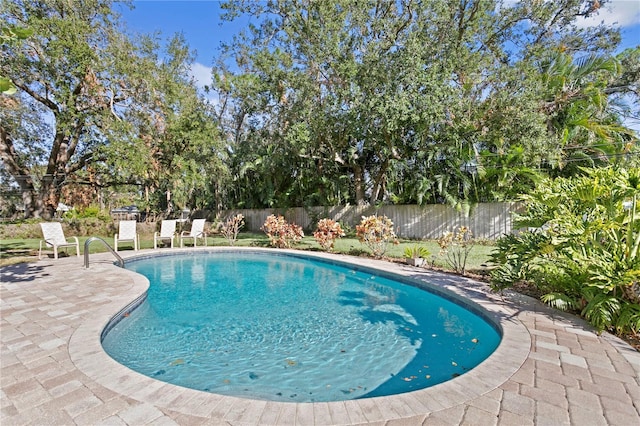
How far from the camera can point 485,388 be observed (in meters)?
2.71

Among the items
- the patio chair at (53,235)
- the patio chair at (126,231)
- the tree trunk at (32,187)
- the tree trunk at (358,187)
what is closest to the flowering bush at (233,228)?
the patio chair at (126,231)

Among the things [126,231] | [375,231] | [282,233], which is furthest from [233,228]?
[375,231]

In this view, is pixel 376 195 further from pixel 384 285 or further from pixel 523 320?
pixel 523 320

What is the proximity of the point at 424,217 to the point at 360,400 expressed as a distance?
43.7 feet

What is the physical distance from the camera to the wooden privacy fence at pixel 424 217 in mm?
13383

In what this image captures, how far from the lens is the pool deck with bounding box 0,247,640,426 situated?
7.62 ft

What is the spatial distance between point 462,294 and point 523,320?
1.34m

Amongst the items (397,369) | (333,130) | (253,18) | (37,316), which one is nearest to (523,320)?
(397,369)

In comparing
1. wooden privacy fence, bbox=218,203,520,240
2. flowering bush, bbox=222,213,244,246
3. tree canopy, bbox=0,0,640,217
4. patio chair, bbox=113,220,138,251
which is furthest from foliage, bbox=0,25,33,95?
wooden privacy fence, bbox=218,203,520,240

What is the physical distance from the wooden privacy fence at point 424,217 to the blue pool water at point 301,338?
7.82 m

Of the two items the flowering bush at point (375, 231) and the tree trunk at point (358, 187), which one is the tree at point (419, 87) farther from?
the flowering bush at point (375, 231)

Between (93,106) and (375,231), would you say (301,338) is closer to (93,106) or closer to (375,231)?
(375,231)

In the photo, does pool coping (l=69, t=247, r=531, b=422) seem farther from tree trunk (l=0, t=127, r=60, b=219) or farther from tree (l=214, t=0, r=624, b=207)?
tree trunk (l=0, t=127, r=60, b=219)

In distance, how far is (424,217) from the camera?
15.0 meters
